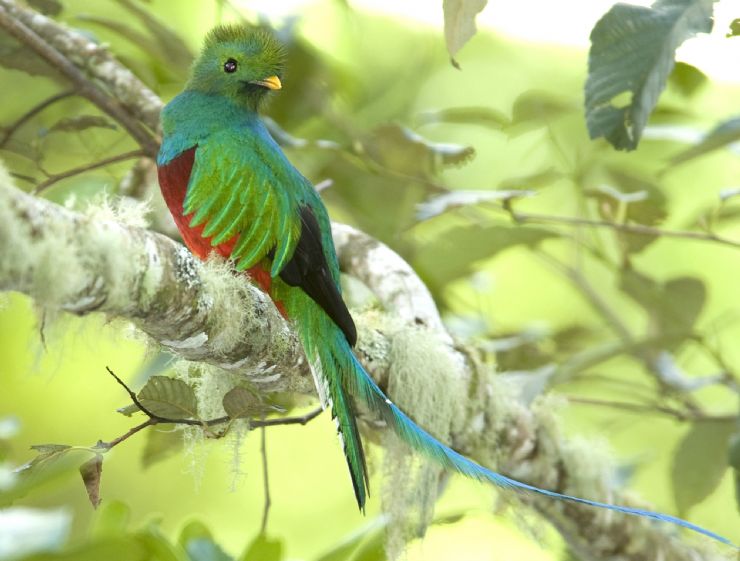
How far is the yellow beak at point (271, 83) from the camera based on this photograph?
84.3 inches

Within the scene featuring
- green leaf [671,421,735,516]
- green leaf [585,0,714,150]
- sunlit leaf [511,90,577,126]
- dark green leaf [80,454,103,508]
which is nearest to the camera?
dark green leaf [80,454,103,508]

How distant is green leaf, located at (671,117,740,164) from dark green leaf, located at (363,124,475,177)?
1.68 feet

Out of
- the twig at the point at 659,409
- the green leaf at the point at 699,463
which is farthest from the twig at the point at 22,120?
the green leaf at the point at 699,463

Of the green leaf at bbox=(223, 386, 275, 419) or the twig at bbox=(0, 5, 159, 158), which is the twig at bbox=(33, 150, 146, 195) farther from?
the green leaf at bbox=(223, 386, 275, 419)

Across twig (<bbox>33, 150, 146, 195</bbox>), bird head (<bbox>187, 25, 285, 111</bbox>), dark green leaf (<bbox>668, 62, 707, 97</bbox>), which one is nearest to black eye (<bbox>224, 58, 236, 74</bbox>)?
bird head (<bbox>187, 25, 285, 111</bbox>)

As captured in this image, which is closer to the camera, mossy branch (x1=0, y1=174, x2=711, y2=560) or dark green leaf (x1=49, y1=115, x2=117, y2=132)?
mossy branch (x1=0, y1=174, x2=711, y2=560)

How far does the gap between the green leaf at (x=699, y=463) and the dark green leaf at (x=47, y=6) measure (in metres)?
1.93

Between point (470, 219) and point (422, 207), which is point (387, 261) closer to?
point (422, 207)

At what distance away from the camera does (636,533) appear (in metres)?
2.29

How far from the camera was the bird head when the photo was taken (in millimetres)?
2158

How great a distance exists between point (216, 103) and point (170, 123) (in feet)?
0.38

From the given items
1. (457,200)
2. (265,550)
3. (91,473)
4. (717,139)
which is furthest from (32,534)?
(717,139)

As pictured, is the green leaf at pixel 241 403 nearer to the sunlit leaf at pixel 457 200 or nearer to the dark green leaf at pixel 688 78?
the sunlit leaf at pixel 457 200

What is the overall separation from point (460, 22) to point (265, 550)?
3.17 feet
